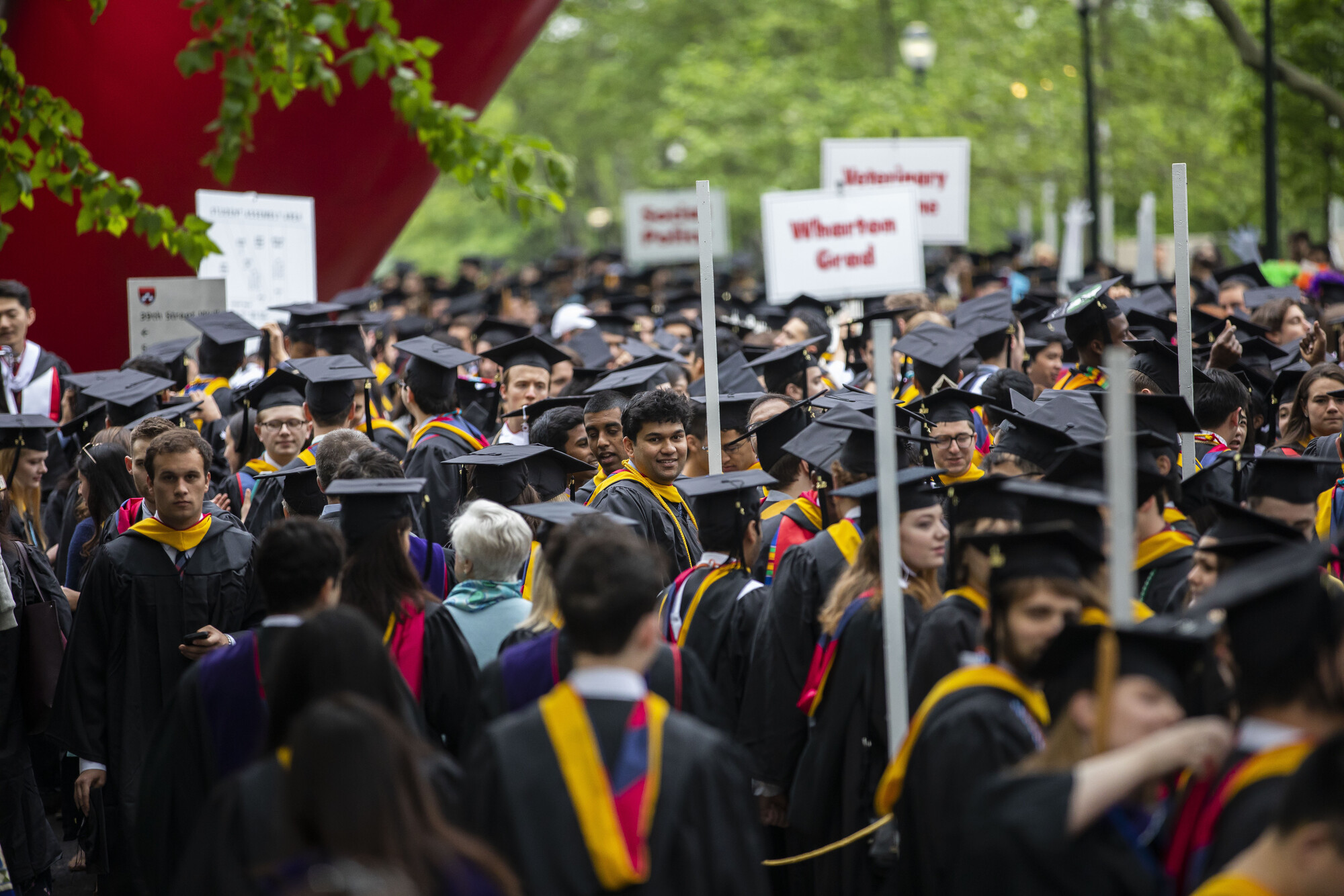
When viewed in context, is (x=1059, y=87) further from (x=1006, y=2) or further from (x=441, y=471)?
(x=441, y=471)

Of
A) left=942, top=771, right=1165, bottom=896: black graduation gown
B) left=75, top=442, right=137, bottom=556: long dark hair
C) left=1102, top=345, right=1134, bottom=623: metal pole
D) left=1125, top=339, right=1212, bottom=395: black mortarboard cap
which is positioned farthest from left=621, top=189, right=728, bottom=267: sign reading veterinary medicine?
left=942, top=771, right=1165, bottom=896: black graduation gown

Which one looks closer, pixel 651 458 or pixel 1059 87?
pixel 651 458

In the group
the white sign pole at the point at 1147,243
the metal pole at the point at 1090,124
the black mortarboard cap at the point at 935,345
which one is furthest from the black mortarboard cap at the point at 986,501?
the metal pole at the point at 1090,124

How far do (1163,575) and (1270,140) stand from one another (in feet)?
35.3

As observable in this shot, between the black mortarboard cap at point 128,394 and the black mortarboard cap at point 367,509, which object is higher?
the black mortarboard cap at point 128,394

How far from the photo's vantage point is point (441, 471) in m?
6.54

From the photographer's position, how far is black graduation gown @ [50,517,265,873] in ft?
15.6

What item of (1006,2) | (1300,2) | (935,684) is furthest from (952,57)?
(935,684)

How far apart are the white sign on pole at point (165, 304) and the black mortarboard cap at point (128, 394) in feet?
7.49

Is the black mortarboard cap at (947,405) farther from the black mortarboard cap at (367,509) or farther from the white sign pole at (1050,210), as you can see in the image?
the white sign pole at (1050,210)

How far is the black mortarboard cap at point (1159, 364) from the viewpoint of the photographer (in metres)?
6.41

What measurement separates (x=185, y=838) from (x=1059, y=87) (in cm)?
2235

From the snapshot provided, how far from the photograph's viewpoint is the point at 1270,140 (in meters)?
13.2

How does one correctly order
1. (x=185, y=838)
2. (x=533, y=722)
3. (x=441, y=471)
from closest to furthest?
1. (x=533, y=722)
2. (x=185, y=838)
3. (x=441, y=471)
